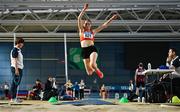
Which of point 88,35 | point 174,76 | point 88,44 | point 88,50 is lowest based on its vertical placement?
point 174,76

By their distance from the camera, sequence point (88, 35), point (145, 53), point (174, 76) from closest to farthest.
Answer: point (88, 35), point (174, 76), point (145, 53)

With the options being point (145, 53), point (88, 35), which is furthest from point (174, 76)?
point (145, 53)

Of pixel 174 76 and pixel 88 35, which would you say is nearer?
pixel 88 35

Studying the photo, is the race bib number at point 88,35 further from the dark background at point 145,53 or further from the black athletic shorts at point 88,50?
the dark background at point 145,53

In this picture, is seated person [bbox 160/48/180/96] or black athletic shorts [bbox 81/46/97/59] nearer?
black athletic shorts [bbox 81/46/97/59]

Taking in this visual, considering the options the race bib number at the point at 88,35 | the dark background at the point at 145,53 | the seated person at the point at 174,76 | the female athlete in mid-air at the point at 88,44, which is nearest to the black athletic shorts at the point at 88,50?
the female athlete in mid-air at the point at 88,44

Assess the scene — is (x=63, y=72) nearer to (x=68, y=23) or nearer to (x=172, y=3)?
(x=68, y=23)

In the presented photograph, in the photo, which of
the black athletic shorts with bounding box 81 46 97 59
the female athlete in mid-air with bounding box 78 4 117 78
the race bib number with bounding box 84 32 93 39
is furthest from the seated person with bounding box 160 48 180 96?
the race bib number with bounding box 84 32 93 39

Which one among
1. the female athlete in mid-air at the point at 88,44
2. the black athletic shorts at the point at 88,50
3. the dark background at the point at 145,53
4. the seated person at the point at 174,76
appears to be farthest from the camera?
the dark background at the point at 145,53

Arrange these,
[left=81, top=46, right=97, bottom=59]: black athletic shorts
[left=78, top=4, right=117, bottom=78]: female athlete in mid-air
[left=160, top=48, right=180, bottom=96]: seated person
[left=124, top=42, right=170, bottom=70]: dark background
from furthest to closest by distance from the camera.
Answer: [left=124, top=42, right=170, bottom=70]: dark background → [left=160, top=48, right=180, bottom=96]: seated person → [left=81, top=46, right=97, bottom=59]: black athletic shorts → [left=78, top=4, right=117, bottom=78]: female athlete in mid-air

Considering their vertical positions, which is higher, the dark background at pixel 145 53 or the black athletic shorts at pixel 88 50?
the dark background at pixel 145 53

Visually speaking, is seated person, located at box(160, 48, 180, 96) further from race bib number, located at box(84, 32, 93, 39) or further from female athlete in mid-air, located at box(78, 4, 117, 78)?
race bib number, located at box(84, 32, 93, 39)

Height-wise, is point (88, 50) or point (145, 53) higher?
point (145, 53)

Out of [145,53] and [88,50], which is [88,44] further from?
[145,53]
